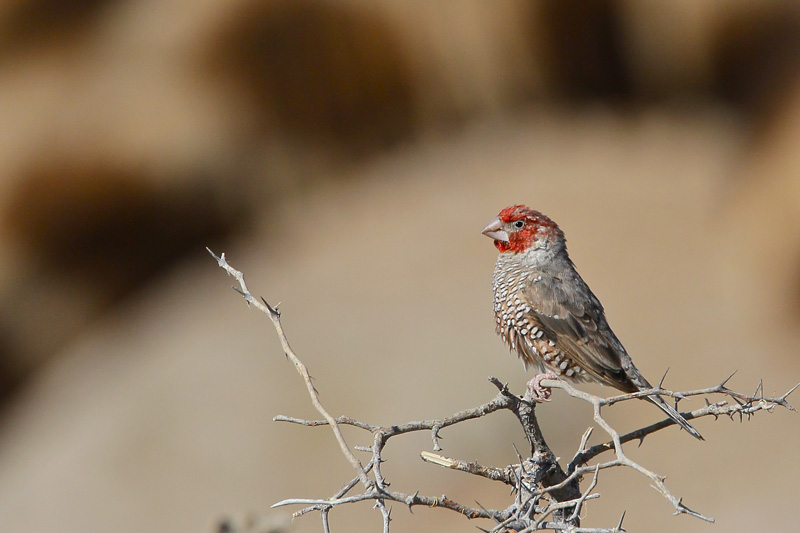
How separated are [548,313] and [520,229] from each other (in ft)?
1.97

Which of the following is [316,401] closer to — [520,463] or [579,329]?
[520,463]

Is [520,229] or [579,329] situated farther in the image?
[520,229]

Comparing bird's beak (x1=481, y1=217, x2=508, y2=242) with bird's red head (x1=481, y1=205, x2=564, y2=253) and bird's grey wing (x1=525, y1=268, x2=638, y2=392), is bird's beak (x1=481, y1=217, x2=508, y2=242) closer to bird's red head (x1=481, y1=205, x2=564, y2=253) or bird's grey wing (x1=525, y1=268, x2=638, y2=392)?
bird's red head (x1=481, y1=205, x2=564, y2=253)

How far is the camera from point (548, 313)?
13.5ft

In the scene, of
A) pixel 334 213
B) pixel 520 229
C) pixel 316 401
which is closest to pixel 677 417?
pixel 316 401

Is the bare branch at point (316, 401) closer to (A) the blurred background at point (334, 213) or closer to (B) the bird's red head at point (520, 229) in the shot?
(B) the bird's red head at point (520, 229)

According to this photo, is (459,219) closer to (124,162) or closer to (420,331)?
(420,331)

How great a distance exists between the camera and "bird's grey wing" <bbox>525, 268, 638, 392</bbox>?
3982 millimetres

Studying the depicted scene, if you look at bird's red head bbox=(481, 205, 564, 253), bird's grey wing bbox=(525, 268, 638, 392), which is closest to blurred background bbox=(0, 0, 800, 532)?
bird's red head bbox=(481, 205, 564, 253)

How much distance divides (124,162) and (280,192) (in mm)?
2101

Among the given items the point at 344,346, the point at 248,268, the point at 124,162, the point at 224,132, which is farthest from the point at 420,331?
the point at 124,162

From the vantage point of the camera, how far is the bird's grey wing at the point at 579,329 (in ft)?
13.1

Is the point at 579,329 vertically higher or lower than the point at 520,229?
lower

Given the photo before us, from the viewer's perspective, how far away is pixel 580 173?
1077cm
